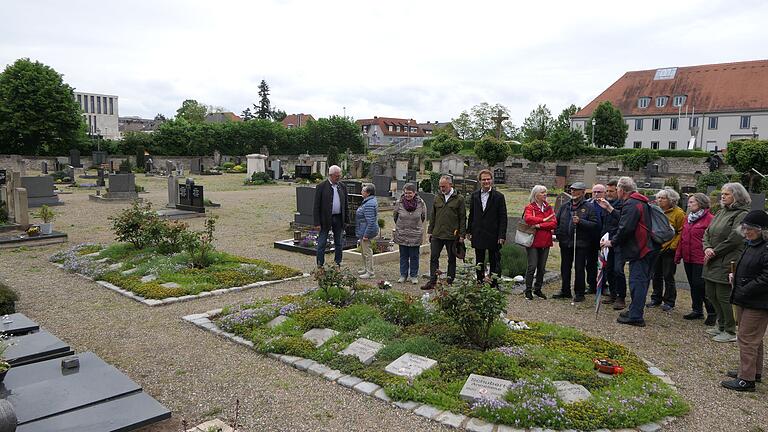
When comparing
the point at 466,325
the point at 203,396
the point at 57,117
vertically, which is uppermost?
the point at 57,117

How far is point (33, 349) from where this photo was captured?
5422 mm

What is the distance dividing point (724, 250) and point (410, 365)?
4.08 meters

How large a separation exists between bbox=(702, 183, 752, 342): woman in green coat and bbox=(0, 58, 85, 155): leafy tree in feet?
163

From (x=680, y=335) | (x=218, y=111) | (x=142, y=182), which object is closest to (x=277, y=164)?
(x=142, y=182)

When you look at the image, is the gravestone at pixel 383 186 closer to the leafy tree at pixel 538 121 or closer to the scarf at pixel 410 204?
the scarf at pixel 410 204

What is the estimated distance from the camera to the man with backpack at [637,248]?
7.31m

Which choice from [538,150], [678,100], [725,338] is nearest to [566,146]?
[538,150]

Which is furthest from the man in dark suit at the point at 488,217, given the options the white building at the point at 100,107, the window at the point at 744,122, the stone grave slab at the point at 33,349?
the white building at the point at 100,107

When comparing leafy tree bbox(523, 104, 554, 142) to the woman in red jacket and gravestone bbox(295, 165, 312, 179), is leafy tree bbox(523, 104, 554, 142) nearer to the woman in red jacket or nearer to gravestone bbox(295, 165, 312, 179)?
gravestone bbox(295, 165, 312, 179)

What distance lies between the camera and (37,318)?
24.2 ft

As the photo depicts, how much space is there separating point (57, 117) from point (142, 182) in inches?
730

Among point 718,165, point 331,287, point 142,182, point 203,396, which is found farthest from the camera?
point 718,165

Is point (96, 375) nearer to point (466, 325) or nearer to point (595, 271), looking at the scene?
point (466, 325)

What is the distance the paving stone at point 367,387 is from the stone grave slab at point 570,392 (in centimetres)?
167
